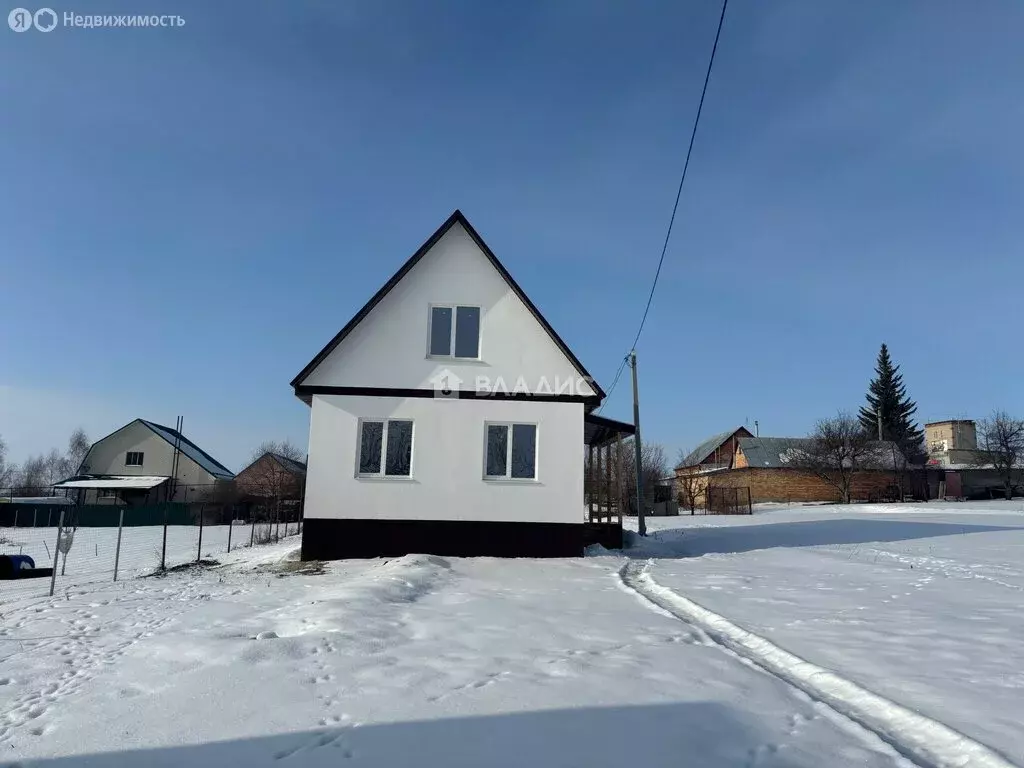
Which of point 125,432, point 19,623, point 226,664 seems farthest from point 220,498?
point 226,664

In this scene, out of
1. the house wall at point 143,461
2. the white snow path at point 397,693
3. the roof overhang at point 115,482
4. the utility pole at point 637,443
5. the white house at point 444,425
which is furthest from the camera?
the house wall at point 143,461

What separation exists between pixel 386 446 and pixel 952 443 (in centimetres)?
6865

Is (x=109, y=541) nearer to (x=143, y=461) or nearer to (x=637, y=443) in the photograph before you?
(x=637, y=443)

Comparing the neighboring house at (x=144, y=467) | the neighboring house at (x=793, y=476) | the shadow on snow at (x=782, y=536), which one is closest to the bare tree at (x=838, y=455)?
the neighboring house at (x=793, y=476)

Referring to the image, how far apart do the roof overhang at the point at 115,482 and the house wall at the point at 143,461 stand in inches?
19.1

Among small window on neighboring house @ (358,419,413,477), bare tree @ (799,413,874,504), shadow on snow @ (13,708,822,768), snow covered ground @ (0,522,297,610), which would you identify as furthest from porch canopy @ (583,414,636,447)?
bare tree @ (799,413,874,504)

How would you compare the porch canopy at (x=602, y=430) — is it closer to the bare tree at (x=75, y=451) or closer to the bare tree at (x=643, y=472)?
the bare tree at (x=643, y=472)

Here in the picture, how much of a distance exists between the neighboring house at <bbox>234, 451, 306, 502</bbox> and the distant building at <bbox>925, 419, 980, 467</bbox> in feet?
168

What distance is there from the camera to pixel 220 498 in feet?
156

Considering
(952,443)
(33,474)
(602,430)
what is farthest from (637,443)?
(33,474)

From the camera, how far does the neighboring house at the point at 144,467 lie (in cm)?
4825

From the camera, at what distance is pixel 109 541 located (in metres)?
26.4

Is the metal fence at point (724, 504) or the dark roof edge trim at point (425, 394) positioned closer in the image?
the dark roof edge trim at point (425, 394)

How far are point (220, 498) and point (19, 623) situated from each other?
143 ft
